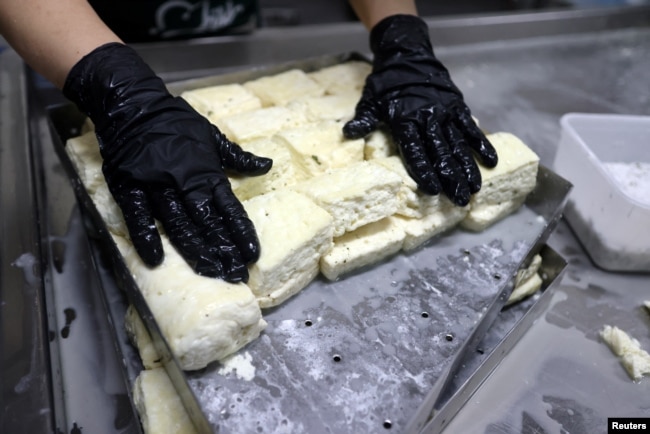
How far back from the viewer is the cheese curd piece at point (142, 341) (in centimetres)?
142

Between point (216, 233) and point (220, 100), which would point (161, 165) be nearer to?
point (216, 233)

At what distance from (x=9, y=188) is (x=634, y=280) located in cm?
246

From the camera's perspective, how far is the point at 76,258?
1812mm

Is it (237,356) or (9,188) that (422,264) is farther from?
(9,188)

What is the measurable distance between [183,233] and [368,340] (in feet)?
2.05

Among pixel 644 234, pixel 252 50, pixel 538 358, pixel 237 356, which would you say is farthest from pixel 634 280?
pixel 252 50

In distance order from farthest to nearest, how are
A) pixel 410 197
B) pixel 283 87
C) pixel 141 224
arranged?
pixel 283 87 < pixel 410 197 < pixel 141 224

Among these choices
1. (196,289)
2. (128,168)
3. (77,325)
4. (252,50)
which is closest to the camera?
(196,289)

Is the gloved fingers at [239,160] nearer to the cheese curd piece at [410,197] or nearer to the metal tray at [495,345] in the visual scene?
the cheese curd piece at [410,197]

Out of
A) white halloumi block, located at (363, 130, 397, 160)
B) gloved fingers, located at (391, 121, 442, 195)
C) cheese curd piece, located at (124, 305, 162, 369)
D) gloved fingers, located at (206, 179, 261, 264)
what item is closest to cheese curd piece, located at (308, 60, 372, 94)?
white halloumi block, located at (363, 130, 397, 160)

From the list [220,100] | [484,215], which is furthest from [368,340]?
[220,100]

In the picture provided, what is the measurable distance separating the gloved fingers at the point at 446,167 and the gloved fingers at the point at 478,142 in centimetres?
12

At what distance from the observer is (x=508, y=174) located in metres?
1.86

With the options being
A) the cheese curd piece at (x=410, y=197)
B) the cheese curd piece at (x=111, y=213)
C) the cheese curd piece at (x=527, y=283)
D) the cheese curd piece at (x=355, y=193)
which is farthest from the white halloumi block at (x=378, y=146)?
the cheese curd piece at (x=111, y=213)
